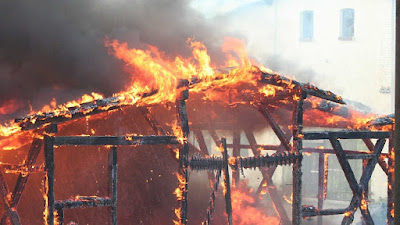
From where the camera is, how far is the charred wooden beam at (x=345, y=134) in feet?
24.7

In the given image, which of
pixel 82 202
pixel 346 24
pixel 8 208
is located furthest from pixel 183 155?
pixel 346 24

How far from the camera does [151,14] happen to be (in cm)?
1277

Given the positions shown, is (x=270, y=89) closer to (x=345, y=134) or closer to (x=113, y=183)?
(x=345, y=134)

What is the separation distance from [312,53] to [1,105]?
17.8 m

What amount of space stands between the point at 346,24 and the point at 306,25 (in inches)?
86.1

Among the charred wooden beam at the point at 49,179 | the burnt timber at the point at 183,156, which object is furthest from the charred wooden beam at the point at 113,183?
the charred wooden beam at the point at 49,179

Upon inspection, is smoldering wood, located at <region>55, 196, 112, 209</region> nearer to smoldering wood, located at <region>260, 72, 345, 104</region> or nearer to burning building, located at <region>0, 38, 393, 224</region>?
burning building, located at <region>0, 38, 393, 224</region>

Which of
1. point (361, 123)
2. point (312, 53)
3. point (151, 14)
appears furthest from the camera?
point (312, 53)

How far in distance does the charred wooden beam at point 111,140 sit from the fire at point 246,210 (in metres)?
6.33

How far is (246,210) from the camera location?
12.7 meters

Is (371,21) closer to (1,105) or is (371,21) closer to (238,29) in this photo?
(238,29)

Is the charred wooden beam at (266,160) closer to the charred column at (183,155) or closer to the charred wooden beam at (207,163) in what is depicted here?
the charred wooden beam at (207,163)

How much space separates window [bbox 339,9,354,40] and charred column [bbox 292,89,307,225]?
16.8m

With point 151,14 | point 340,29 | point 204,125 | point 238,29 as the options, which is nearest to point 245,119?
point 204,125
